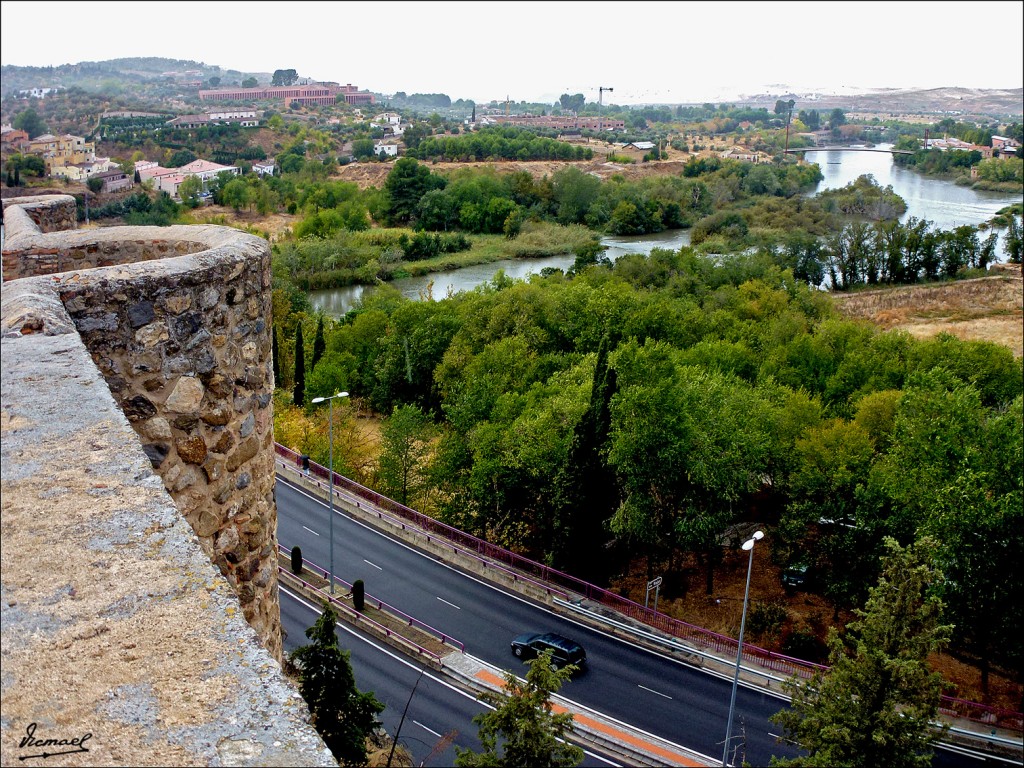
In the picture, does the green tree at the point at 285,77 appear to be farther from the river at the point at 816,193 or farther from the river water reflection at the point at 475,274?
the river water reflection at the point at 475,274

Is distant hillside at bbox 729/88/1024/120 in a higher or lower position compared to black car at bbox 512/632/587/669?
higher

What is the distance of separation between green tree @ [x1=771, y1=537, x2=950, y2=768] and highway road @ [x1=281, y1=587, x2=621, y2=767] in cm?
472

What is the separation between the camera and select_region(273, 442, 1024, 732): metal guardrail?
637 inches

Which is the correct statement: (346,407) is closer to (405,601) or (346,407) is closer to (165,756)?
(405,601)

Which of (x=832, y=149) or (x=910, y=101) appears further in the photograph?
(x=910, y=101)

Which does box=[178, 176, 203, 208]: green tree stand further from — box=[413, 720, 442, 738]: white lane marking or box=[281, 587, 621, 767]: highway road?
box=[413, 720, 442, 738]: white lane marking

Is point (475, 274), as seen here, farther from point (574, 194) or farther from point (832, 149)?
point (832, 149)

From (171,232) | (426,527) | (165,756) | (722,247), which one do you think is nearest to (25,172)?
(722,247)

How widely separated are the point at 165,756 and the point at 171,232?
3.97 metres

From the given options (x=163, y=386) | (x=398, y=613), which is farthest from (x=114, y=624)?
(x=398, y=613)

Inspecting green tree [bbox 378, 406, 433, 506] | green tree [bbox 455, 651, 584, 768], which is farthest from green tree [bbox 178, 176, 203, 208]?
green tree [bbox 455, 651, 584, 768]

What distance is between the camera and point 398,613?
19.7 m

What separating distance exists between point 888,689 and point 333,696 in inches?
306

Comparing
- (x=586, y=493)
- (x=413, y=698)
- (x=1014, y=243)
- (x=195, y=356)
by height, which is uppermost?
(x=195, y=356)
